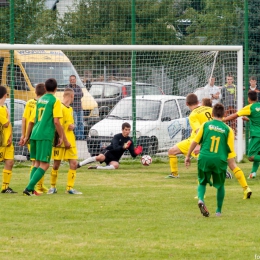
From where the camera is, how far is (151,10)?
18.4 m

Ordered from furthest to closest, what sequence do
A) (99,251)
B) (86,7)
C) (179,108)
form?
(86,7) → (179,108) → (99,251)

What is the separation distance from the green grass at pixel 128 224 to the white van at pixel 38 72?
325 cm

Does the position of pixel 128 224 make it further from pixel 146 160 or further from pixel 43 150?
pixel 146 160

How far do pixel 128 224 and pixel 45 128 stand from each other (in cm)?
279

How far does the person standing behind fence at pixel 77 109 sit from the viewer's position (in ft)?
53.3

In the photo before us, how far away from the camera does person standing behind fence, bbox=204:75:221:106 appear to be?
17.2 m

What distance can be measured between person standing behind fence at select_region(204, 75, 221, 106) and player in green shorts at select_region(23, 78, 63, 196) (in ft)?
21.2

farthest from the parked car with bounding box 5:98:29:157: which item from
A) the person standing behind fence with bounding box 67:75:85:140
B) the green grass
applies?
the green grass

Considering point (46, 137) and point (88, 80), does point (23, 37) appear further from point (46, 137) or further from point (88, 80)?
point (46, 137)

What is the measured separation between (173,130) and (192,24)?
299 centimetres

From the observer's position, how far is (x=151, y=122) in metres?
17.2

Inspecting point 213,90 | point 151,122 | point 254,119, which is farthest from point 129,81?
point 254,119

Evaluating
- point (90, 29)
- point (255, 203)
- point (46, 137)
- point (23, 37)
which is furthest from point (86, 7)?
point (255, 203)

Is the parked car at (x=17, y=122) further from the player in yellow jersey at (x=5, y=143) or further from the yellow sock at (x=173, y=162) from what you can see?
the player in yellow jersey at (x=5, y=143)
